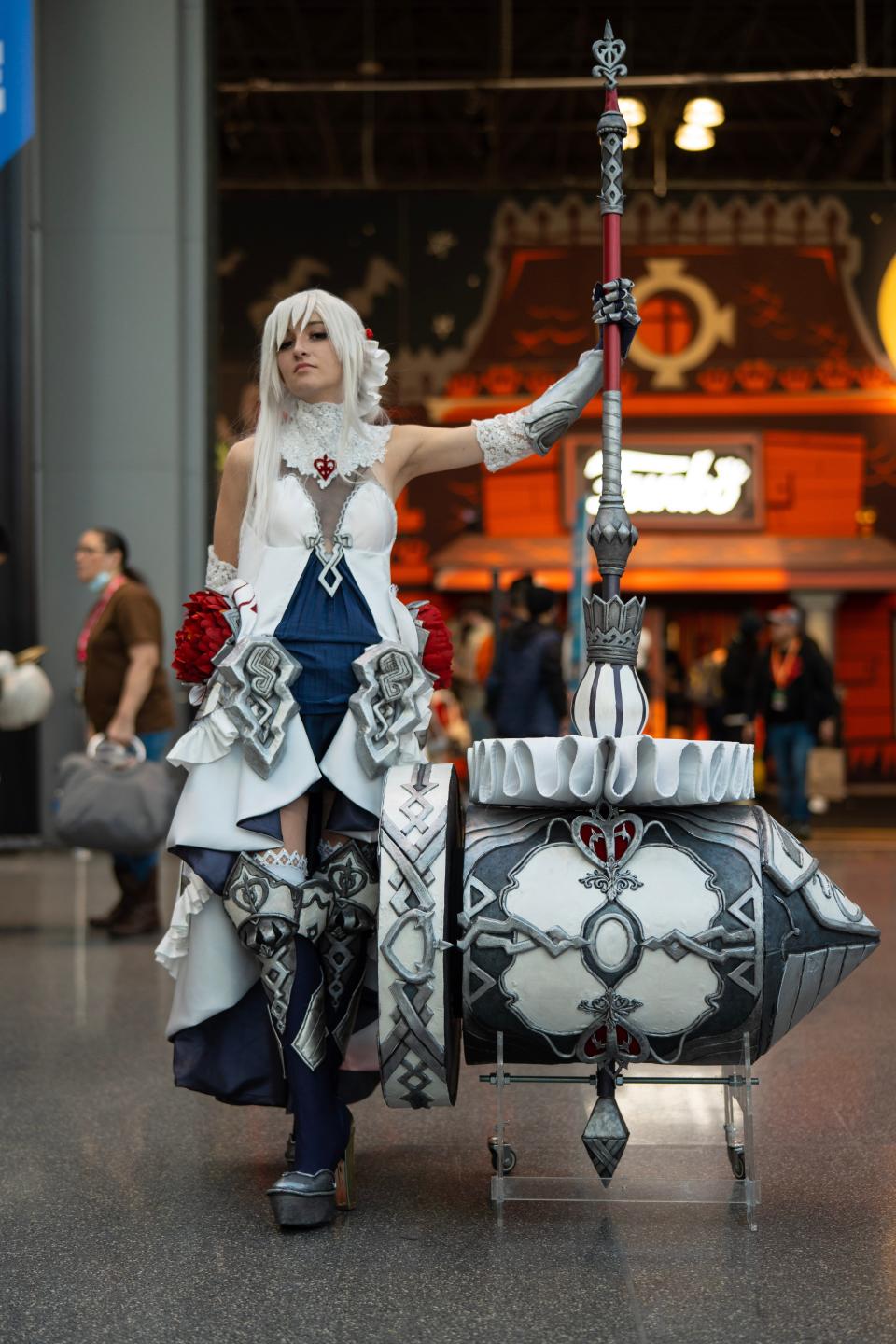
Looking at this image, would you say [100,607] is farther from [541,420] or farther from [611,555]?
[611,555]

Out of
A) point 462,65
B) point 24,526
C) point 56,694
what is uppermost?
point 462,65

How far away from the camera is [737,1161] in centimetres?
325

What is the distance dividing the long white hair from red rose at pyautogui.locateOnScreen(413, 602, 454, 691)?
0.36m

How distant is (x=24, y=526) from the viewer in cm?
998

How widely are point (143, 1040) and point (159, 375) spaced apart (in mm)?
6423

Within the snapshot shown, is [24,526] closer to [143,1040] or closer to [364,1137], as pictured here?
[143,1040]

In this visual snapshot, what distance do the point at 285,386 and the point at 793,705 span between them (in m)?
8.14

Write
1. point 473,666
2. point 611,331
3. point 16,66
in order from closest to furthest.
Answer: point 611,331 < point 16,66 < point 473,666

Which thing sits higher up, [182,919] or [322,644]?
[322,644]

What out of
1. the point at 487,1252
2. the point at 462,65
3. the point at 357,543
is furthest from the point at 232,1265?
the point at 462,65

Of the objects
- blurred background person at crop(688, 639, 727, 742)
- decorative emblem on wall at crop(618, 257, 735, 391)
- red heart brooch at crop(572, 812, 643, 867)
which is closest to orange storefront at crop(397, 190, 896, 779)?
decorative emblem on wall at crop(618, 257, 735, 391)

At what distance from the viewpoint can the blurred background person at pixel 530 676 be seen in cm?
863

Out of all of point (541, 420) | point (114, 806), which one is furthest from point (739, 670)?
point (541, 420)

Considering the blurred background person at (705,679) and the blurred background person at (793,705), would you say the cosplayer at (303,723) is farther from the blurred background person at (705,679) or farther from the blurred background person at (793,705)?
the blurred background person at (705,679)
